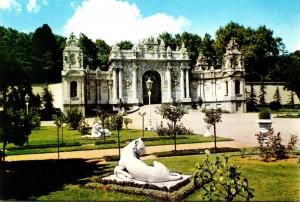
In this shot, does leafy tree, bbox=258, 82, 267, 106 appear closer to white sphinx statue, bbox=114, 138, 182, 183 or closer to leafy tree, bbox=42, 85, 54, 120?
leafy tree, bbox=42, 85, 54, 120

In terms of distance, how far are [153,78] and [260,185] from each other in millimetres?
33471

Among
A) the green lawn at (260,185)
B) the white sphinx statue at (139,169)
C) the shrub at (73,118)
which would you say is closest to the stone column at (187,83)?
the shrub at (73,118)

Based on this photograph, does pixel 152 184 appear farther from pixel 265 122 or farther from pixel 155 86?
pixel 155 86

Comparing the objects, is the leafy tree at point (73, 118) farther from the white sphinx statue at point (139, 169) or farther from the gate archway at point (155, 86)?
the white sphinx statue at point (139, 169)

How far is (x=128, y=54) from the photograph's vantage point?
41.6 m

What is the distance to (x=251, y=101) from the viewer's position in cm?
3575

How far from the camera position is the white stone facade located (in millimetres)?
37781

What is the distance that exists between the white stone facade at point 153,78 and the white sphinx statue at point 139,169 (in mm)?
27159

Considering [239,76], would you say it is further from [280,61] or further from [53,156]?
[53,156]

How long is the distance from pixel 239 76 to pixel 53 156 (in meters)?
25.7

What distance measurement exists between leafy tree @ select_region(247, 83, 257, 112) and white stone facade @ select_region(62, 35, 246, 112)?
41.4 inches

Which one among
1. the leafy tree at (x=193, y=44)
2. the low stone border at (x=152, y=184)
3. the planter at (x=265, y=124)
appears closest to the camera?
the low stone border at (x=152, y=184)

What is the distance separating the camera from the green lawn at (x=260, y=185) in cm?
966

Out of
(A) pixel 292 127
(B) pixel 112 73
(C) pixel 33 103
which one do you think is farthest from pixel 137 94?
(A) pixel 292 127
